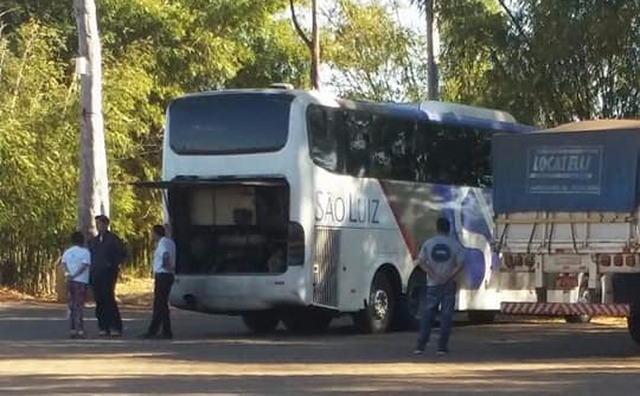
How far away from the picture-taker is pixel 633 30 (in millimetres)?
27938

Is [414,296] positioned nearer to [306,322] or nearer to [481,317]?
[306,322]

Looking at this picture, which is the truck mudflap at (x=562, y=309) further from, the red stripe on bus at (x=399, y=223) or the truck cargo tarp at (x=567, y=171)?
the red stripe on bus at (x=399, y=223)

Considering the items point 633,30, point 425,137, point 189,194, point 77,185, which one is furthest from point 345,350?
point 77,185

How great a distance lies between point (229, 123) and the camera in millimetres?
22766

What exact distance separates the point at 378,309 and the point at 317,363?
5.46 meters

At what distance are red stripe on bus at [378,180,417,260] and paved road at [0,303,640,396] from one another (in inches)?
57.4

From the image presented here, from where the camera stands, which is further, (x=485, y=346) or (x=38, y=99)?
(x=38, y=99)

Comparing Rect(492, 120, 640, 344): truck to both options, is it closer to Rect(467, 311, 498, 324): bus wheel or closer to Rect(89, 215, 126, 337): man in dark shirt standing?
Rect(89, 215, 126, 337): man in dark shirt standing

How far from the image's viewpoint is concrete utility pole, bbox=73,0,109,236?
3052 centimetres

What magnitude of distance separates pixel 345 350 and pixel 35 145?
14.8m

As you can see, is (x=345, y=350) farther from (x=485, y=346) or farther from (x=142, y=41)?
(x=142, y=41)

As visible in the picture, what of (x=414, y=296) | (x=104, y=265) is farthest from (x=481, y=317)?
(x=104, y=265)

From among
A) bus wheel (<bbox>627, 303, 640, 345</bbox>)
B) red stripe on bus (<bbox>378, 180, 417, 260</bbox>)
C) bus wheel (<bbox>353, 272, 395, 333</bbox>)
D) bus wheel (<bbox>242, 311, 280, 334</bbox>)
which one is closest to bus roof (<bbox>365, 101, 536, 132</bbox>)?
red stripe on bus (<bbox>378, 180, 417, 260</bbox>)

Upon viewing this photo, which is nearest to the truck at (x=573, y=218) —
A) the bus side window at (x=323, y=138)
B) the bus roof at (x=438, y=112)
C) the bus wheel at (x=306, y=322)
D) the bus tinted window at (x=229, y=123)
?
the bus side window at (x=323, y=138)
